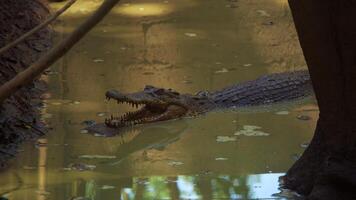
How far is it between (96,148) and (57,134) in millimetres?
435

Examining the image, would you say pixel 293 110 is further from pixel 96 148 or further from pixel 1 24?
pixel 1 24

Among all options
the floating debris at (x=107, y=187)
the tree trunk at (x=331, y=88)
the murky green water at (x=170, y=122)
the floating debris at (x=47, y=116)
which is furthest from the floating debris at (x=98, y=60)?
the tree trunk at (x=331, y=88)

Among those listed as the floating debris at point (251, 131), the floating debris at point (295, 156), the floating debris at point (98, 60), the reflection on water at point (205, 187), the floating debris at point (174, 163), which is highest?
the floating debris at point (98, 60)

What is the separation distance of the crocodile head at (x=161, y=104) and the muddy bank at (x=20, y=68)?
0.74m

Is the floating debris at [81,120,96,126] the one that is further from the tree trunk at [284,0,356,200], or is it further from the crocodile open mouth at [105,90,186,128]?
→ the tree trunk at [284,0,356,200]

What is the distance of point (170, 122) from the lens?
22.8 feet

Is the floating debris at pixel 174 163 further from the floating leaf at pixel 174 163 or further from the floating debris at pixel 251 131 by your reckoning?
the floating debris at pixel 251 131

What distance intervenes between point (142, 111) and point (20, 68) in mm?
1399

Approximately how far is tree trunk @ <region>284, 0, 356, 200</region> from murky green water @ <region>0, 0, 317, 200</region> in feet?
1.65

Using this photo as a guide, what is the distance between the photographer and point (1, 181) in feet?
17.5

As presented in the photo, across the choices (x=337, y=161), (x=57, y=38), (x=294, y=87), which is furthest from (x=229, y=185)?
(x=57, y=38)

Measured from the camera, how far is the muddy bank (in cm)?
606

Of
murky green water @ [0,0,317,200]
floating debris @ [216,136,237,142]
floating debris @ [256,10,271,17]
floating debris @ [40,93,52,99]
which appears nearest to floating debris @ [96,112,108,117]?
murky green water @ [0,0,317,200]

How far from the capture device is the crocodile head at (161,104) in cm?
683
